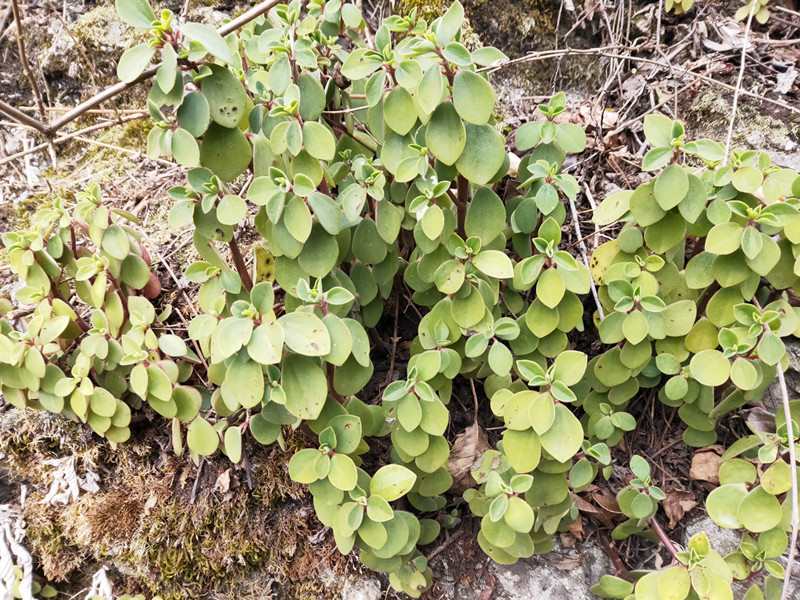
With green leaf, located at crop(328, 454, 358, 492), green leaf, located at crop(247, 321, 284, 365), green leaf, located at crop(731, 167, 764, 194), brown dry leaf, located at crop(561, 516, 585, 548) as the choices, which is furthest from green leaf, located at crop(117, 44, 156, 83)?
brown dry leaf, located at crop(561, 516, 585, 548)

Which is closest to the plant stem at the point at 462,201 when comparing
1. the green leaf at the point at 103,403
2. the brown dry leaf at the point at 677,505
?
the brown dry leaf at the point at 677,505

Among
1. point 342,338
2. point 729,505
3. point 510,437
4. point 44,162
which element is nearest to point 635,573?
point 729,505

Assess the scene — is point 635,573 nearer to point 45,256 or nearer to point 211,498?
point 211,498

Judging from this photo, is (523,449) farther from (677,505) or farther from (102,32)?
(102,32)

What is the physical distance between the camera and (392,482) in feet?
4.28

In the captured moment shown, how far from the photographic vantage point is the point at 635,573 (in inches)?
56.6

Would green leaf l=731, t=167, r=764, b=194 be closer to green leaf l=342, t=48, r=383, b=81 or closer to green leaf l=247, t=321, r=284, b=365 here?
green leaf l=342, t=48, r=383, b=81

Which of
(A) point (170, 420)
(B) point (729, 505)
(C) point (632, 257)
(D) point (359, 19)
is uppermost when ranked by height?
(D) point (359, 19)

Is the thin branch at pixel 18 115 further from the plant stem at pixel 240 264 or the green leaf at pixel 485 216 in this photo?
the green leaf at pixel 485 216

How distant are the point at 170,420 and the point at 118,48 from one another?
1.81m

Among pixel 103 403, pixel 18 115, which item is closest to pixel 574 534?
pixel 103 403

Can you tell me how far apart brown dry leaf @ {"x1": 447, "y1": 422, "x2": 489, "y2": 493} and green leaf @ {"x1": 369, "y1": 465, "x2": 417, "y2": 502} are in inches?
12.3

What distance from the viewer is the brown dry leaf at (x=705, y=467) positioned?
1.54 meters

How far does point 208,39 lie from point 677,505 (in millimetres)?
1618
